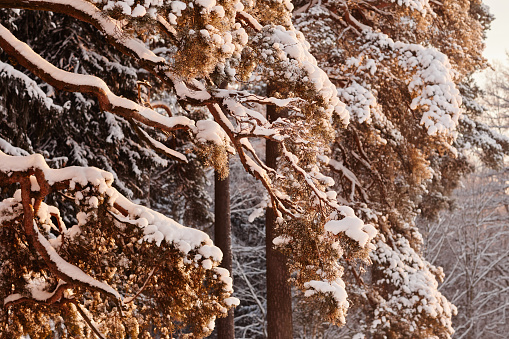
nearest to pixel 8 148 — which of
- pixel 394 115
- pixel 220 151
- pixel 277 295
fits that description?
pixel 220 151

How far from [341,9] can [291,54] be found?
502cm

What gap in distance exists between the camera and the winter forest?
4137 mm

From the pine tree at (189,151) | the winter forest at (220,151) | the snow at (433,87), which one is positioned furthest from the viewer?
the snow at (433,87)

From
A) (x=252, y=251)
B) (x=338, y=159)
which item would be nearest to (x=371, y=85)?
(x=338, y=159)

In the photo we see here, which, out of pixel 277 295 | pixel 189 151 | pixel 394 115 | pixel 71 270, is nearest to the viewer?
pixel 71 270

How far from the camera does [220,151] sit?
464 centimetres

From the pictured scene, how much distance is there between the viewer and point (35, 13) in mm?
7184

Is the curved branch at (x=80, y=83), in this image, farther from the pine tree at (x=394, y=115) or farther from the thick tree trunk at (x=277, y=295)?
the pine tree at (x=394, y=115)

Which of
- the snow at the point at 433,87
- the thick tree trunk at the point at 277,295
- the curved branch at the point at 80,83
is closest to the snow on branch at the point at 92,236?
the curved branch at the point at 80,83

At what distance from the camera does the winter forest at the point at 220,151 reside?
4.14 m

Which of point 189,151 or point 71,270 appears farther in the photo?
point 189,151

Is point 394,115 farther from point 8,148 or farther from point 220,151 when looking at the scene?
point 8,148

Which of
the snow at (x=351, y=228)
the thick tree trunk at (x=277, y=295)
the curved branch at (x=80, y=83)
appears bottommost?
the thick tree trunk at (x=277, y=295)

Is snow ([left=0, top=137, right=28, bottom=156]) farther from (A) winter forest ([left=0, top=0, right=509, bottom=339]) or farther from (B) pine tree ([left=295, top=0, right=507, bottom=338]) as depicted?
(B) pine tree ([left=295, top=0, right=507, bottom=338])
